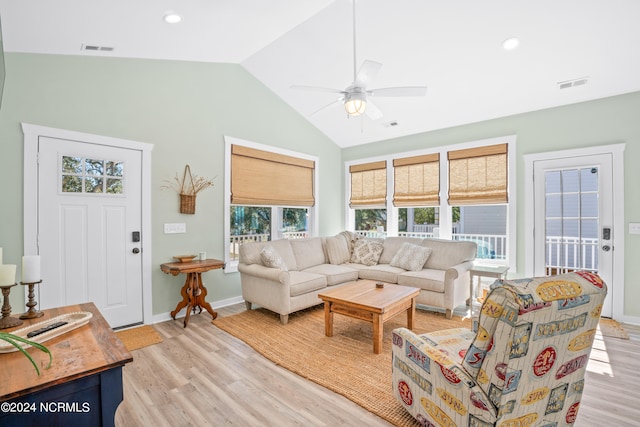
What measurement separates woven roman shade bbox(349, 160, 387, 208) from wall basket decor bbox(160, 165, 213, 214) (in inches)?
125

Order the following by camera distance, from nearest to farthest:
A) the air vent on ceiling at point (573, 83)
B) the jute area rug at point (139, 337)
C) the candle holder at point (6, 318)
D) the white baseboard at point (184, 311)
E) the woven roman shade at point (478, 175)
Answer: the candle holder at point (6, 318)
the jute area rug at point (139, 337)
the air vent on ceiling at point (573, 83)
the white baseboard at point (184, 311)
the woven roman shade at point (478, 175)

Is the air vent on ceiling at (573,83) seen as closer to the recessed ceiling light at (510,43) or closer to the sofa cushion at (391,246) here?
the recessed ceiling light at (510,43)

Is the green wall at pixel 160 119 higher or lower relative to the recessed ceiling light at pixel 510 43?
lower

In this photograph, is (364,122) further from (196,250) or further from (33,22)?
(33,22)

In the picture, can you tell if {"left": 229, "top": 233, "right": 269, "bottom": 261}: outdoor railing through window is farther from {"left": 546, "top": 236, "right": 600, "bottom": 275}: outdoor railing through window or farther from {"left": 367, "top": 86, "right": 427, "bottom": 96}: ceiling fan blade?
{"left": 546, "top": 236, "right": 600, "bottom": 275}: outdoor railing through window

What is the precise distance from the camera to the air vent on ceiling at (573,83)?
364 centimetres

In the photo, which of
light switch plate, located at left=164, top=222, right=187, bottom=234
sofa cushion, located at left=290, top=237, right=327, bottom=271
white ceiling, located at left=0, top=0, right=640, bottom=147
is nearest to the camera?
white ceiling, located at left=0, top=0, right=640, bottom=147

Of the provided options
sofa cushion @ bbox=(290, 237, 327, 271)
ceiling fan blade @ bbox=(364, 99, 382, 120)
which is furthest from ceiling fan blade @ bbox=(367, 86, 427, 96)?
sofa cushion @ bbox=(290, 237, 327, 271)

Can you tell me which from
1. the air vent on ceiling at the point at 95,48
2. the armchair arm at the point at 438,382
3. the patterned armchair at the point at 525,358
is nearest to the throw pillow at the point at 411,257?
the armchair arm at the point at 438,382

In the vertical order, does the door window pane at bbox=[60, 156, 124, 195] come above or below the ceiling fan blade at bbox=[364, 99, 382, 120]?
below

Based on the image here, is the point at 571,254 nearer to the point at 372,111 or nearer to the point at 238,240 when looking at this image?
the point at 372,111

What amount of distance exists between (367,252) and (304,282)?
1620 millimetres

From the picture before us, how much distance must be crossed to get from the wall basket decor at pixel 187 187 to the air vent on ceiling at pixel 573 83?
4.76 metres

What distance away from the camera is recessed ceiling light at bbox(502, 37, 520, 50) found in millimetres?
3246
